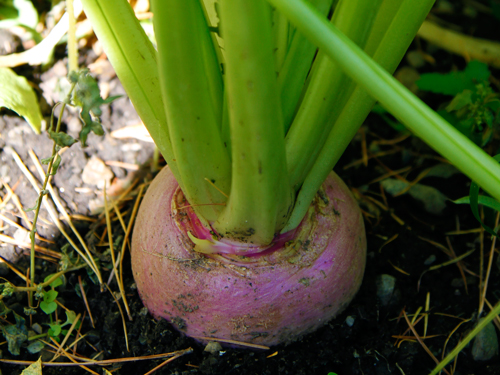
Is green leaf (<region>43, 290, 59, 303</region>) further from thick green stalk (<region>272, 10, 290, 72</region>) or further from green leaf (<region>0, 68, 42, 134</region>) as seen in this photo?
thick green stalk (<region>272, 10, 290, 72</region>)

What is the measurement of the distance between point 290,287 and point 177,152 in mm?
334

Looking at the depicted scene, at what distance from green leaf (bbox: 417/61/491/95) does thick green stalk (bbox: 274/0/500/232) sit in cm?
71

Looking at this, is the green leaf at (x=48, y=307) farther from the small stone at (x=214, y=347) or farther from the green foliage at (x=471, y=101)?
the green foliage at (x=471, y=101)

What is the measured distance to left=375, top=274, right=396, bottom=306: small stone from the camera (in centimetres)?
95

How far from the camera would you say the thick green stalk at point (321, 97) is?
1.85ft

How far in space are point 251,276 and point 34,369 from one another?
1.55ft

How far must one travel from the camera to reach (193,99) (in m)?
0.53

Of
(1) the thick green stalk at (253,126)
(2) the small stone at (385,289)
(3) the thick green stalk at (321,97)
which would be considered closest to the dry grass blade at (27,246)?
(1) the thick green stalk at (253,126)

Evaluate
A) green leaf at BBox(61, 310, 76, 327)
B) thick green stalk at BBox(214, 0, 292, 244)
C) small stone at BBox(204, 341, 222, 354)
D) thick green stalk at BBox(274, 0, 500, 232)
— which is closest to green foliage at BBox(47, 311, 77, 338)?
green leaf at BBox(61, 310, 76, 327)

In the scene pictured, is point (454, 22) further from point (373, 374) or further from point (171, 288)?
point (171, 288)

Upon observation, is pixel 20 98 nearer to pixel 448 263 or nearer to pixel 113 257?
pixel 113 257

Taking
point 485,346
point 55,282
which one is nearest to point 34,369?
point 55,282

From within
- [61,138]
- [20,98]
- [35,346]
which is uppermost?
[61,138]

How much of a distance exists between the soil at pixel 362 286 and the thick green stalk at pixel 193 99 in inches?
12.7
